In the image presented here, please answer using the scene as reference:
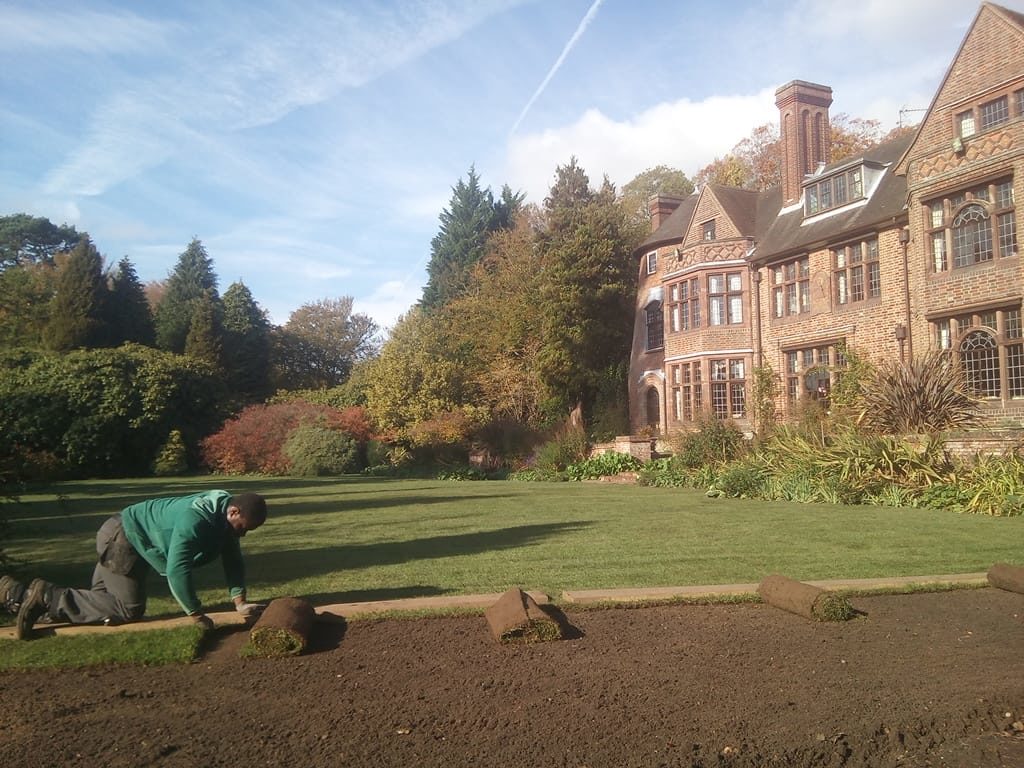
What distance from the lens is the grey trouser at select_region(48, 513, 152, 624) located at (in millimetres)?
5703

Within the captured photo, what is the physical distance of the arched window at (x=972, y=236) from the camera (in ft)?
67.7

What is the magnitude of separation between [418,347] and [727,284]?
49.5ft


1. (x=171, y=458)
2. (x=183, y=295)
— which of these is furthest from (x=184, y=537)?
(x=183, y=295)

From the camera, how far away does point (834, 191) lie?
88.3 ft

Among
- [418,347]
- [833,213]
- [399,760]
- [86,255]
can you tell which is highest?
[86,255]

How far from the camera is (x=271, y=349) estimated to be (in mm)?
50969

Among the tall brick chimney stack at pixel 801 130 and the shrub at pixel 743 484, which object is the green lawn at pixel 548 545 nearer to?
the shrub at pixel 743 484

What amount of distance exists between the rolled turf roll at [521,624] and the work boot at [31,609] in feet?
10.2

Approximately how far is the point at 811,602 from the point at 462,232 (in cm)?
5156

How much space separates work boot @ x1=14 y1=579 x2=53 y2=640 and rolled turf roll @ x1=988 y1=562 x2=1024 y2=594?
7712mm

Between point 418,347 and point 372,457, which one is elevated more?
point 418,347

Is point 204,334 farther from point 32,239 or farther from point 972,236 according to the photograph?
point 972,236

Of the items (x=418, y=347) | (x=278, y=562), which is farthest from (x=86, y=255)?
(x=278, y=562)

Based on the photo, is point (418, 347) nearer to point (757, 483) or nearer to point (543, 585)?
point (757, 483)
